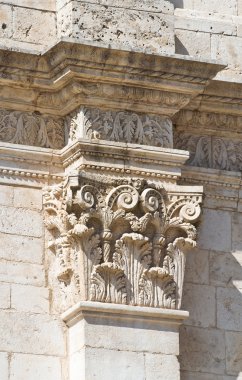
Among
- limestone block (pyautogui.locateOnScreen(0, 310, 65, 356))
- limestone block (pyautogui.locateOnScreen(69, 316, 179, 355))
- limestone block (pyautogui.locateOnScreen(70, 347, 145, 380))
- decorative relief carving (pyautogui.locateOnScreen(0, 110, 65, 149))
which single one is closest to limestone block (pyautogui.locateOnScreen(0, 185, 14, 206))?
decorative relief carving (pyautogui.locateOnScreen(0, 110, 65, 149))

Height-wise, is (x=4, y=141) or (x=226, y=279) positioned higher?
(x=4, y=141)

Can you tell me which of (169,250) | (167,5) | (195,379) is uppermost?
(167,5)

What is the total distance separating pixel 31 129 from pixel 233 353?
8.23ft

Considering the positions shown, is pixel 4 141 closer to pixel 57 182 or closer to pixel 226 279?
pixel 57 182

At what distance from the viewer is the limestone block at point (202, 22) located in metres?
17.2

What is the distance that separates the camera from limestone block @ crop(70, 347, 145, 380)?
1570cm

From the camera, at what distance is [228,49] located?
17.3 metres

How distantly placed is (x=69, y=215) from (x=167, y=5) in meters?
2.10

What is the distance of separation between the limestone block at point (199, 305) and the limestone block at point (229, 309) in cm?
6

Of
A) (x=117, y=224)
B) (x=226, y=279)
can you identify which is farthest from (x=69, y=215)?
(x=226, y=279)

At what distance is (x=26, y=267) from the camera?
16094mm

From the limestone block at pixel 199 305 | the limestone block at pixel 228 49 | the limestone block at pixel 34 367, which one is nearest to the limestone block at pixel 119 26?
the limestone block at pixel 228 49

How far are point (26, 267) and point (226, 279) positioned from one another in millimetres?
1823

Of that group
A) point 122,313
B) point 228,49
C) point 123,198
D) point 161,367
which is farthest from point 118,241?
point 228,49
